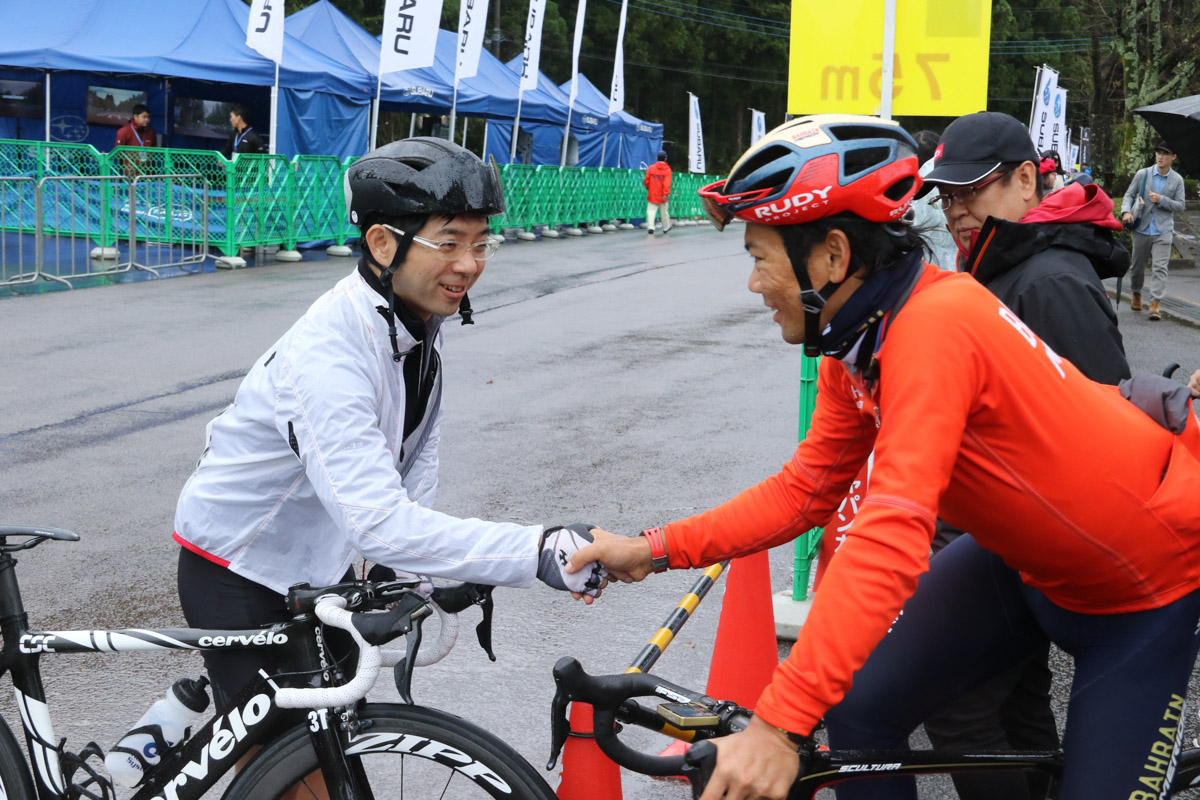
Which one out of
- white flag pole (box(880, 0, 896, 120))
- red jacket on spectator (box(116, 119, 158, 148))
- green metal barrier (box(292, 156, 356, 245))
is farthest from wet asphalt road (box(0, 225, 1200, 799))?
red jacket on spectator (box(116, 119, 158, 148))

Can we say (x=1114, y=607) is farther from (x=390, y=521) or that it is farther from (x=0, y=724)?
(x=0, y=724)

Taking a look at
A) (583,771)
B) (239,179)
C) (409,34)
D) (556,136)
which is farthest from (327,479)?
(556,136)

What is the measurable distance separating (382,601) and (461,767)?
0.34m

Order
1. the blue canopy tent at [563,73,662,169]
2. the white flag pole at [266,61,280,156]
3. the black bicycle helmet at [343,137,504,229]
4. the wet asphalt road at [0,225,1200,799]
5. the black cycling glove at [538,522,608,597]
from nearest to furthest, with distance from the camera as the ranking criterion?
the black cycling glove at [538,522,608,597] < the black bicycle helmet at [343,137,504,229] < the wet asphalt road at [0,225,1200,799] < the white flag pole at [266,61,280,156] < the blue canopy tent at [563,73,662,169]

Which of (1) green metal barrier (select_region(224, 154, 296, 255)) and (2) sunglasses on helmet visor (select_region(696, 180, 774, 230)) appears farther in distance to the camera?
(1) green metal barrier (select_region(224, 154, 296, 255))

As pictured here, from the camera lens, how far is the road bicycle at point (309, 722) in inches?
87.1

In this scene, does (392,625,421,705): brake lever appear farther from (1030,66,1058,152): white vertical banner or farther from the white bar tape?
(1030,66,1058,152): white vertical banner

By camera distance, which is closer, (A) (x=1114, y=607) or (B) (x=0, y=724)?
(A) (x=1114, y=607)

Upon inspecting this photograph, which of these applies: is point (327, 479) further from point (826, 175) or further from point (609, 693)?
point (826, 175)

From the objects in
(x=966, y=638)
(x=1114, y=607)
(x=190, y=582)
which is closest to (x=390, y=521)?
(x=190, y=582)

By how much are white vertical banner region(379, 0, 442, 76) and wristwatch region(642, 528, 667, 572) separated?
17.3 metres

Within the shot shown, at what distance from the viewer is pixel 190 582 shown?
2686mm

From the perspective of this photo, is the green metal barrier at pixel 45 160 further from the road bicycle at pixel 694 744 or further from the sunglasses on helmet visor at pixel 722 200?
the road bicycle at pixel 694 744

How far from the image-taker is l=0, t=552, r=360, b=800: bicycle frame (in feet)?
7.73
